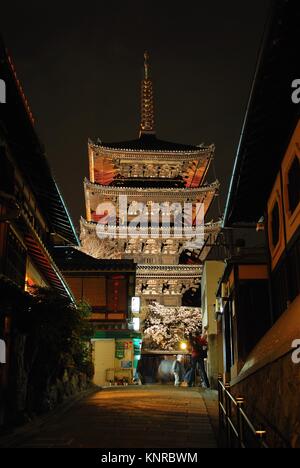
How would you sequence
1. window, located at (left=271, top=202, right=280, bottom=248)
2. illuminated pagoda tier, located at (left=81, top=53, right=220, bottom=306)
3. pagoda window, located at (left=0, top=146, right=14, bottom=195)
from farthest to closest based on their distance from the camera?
illuminated pagoda tier, located at (left=81, top=53, right=220, bottom=306), window, located at (left=271, top=202, right=280, bottom=248), pagoda window, located at (left=0, top=146, right=14, bottom=195)

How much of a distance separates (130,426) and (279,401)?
553 cm

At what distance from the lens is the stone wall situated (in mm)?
7727

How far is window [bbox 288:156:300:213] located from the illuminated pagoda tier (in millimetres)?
41218

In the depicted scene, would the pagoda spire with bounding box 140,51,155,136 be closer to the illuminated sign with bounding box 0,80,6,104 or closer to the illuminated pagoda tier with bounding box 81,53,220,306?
the illuminated pagoda tier with bounding box 81,53,220,306

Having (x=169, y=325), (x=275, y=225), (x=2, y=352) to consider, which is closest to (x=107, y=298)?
(x=169, y=325)

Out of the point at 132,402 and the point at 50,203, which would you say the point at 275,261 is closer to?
the point at 132,402

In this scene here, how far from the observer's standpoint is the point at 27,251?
770 inches

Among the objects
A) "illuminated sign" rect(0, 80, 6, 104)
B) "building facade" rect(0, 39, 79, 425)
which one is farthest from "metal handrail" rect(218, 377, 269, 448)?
"illuminated sign" rect(0, 80, 6, 104)

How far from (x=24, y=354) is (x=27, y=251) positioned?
191 inches

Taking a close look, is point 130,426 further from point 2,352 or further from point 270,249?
point 270,249

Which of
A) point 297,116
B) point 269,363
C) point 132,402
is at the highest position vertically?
point 297,116

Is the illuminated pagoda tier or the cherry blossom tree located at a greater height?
the illuminated pagoda tier

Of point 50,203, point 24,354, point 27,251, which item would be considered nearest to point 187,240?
point 50,203
